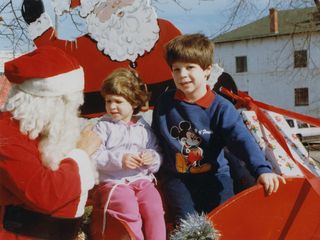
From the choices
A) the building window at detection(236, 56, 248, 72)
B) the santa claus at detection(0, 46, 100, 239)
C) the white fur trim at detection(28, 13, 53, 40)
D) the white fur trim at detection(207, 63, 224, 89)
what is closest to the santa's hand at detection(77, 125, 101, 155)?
the santa claus at detection(0, 46, 100, 239)

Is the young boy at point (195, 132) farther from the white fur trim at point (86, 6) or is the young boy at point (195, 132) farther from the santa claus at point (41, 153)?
the white fur trim at point (86, 6)

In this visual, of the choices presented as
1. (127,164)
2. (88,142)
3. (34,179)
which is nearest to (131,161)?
(127,164)

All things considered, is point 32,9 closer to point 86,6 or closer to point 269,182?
point 86,6

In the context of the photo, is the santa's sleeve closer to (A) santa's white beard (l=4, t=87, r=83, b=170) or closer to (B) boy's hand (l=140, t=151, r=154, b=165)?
(A) santa's white beard (l=4, t=87, r=83, b=170)

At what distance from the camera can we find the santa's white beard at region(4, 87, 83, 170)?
2.06 meters

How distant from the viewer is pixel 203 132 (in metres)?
2.73

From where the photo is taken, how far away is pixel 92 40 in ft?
11.6

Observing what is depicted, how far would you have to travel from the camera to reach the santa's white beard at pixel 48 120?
2059 mm

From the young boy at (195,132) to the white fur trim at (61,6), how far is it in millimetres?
998

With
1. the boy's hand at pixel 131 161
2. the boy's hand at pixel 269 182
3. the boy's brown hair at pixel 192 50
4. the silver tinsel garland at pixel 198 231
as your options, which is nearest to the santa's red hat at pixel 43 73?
the boy's hand at pixel 131 161

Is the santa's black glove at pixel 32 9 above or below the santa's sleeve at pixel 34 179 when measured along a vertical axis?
above

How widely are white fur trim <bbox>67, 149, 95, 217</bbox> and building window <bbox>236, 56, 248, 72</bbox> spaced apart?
91.1ft

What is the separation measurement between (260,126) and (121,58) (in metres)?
1.01

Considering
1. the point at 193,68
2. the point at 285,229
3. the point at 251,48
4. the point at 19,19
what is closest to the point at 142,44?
the point at 193,68
